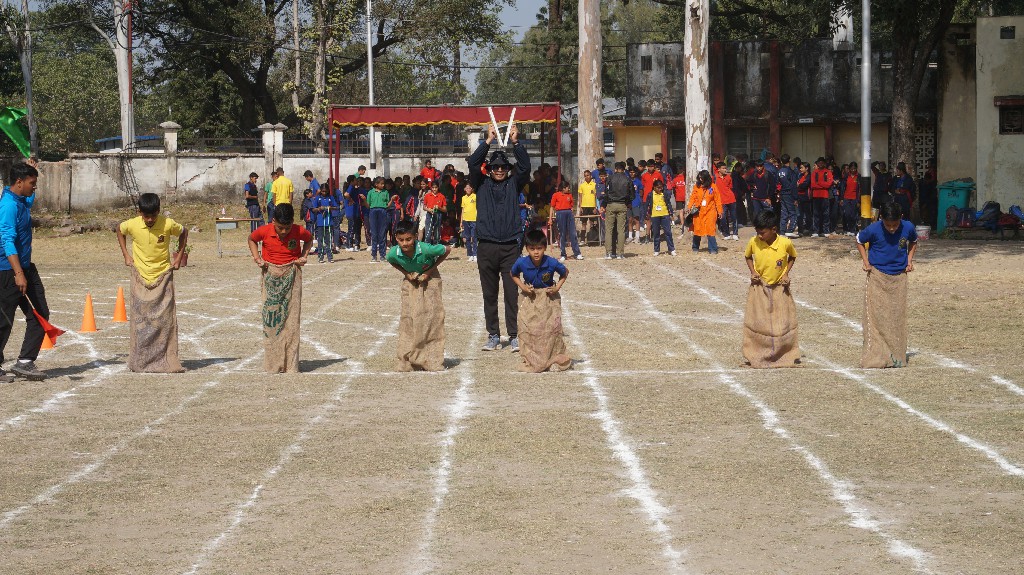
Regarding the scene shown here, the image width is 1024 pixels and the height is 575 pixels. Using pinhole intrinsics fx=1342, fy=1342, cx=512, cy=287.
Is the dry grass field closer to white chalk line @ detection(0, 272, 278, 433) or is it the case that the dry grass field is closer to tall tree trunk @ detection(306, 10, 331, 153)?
white chalk line @ detection(0, 272, 278, 433)

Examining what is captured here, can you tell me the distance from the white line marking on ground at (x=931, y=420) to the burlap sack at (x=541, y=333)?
246 cm

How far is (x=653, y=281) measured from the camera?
20.5 metres

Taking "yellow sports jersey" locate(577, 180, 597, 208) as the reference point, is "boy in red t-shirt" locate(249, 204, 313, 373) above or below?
below

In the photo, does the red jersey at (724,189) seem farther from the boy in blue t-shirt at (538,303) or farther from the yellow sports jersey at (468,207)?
the boy in blue t-shirt at (538,303)

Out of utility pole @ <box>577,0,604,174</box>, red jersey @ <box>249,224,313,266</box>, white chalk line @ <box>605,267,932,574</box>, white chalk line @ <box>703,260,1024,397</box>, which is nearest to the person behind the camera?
white chalk line @ <box>605,267,932,574</box>

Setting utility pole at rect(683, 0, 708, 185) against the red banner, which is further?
the red banner

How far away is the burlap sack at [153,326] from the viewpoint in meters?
11.8

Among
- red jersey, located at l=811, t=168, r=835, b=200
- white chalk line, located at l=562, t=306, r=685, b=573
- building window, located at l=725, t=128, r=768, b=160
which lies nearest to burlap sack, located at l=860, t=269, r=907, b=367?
white chalk line, located at l=562, t=306, r=685, b=573

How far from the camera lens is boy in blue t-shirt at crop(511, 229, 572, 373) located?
458 inches

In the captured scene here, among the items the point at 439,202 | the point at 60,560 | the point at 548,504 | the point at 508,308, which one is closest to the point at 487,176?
the point at 508,308

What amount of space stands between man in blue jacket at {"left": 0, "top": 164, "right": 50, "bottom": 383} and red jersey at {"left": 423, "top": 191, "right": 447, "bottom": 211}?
39.9ft

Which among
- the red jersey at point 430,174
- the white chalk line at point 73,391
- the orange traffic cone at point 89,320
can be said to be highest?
the red jersey at point 430,174

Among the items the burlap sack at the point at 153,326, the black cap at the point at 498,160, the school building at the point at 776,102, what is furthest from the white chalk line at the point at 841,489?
the school building at the point at 776,102

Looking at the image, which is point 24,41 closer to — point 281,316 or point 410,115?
point 410,115
